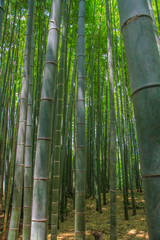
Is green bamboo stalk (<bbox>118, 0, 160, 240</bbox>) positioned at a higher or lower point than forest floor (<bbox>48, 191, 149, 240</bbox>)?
higher

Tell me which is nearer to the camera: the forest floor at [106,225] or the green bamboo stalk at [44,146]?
the green bamboo stalk at [44,146]

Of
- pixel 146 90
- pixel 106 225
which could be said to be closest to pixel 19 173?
pixel 146 90

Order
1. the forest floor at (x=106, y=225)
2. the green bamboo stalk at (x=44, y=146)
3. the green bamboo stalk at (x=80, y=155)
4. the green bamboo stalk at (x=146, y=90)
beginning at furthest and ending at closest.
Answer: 1. the forest floor at (x=106, y=225)
2. the green bamboo stalk at (x=80, y=155)
3. the green bamboo stalk at (x=44, y=146)
4. the green bamboo stalk at (x=146, y=90)

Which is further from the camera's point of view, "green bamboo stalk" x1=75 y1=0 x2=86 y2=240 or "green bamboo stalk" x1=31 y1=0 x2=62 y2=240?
"green bamboo stalk" x1=75 y1=0 x2=86 y2=240

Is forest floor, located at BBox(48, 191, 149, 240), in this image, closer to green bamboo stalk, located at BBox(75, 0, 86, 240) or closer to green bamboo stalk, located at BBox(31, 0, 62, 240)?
green bamboo stalk, located at BBox(75, 0, 86, 240)

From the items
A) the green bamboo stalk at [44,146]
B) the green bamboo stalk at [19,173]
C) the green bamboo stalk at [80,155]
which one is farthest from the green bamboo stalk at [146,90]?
the green bamboo stalk at [19,173]

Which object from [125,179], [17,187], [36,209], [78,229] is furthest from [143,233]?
[36,209]

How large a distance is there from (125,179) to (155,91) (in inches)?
138

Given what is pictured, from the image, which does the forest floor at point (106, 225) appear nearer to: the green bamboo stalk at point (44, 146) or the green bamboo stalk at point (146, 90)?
the green bamboo stalk at point (44, 146)

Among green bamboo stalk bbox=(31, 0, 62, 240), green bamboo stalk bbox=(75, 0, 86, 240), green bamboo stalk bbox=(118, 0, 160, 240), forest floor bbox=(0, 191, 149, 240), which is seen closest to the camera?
green bamboo stalk bbox=(118, 0, 160, 240)

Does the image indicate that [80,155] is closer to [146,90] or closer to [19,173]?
[19,173]

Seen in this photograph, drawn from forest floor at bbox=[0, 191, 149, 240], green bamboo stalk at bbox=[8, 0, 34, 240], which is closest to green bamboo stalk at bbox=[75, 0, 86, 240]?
green bamboo stalk at bbox=[8, 0, 34, 240]

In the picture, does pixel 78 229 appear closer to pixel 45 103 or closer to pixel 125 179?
pixel 45 103

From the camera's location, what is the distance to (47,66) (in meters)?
1.20
